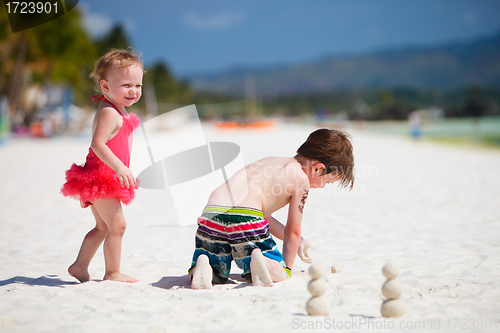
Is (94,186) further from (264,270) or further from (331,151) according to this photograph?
(331,151)

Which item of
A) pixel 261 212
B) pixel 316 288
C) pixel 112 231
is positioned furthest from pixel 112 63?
pixel 316 288

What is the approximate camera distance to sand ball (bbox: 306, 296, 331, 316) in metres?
2.01

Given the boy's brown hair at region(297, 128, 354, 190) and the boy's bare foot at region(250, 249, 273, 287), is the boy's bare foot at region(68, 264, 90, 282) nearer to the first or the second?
the boy's bare foot at region(250, 249, 273, 287)

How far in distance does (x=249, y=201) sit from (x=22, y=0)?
28227 mm

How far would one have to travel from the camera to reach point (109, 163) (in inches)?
99.5

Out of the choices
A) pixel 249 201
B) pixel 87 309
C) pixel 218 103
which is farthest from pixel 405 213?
pixel 218 103

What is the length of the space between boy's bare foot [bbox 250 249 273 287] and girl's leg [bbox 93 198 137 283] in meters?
0.82

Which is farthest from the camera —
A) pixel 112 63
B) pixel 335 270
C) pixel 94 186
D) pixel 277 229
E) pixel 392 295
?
pixel 277 229

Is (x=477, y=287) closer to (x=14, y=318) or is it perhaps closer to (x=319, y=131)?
(x=319, y=131)

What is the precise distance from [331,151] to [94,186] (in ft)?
4.94

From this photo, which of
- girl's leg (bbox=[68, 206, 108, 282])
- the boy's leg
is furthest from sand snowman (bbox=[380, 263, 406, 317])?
girl's leg (bbox=[68, 206, 108, 282])

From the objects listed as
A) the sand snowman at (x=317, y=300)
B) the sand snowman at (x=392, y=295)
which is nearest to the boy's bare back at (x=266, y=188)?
the sand snowman at (x=317, y=300)

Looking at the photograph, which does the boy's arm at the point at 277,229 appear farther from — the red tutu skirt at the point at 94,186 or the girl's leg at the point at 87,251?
the girl's leg at the point at 87,251

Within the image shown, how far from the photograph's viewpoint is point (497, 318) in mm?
2014
